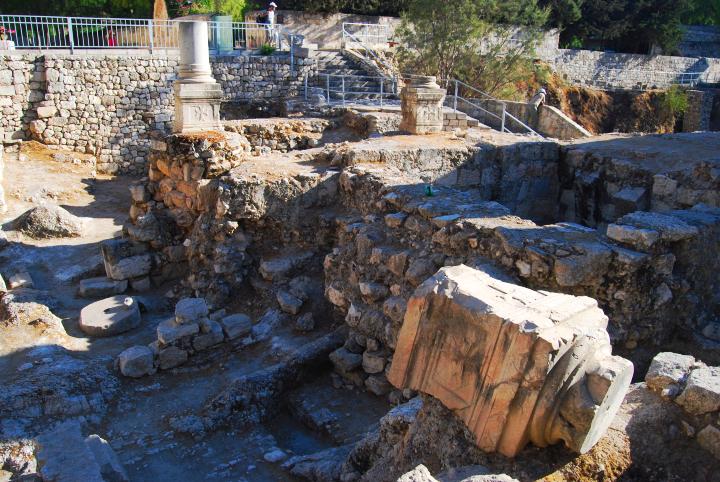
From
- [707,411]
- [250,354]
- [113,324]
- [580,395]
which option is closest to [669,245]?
[707,411]

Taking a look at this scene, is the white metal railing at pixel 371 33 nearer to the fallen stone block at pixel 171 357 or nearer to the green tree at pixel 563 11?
the green tree at pixel 563 11

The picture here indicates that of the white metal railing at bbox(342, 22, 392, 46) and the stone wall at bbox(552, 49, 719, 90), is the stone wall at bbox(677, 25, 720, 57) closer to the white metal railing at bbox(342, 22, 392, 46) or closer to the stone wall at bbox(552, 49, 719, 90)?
the stone wall at bbox(552, 49, 719, 90)

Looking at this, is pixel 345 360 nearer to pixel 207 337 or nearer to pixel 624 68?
pixel 207 337

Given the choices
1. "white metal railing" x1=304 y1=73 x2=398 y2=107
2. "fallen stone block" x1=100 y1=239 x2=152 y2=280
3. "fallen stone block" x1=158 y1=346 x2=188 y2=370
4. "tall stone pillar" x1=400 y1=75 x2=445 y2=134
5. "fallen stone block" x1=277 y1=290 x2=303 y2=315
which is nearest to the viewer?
"fallen stone block" x1=158 y1=346 x2=188 y2=370

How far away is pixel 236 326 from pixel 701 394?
16.6 ft

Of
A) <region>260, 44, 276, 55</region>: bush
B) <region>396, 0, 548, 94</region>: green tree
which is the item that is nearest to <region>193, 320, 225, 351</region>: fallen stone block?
<region>260, 44, 276, 55</region>: bush

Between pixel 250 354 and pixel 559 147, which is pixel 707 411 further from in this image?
pixel 559 147

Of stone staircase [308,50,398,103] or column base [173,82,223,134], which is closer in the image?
column base [173,82,223,134]

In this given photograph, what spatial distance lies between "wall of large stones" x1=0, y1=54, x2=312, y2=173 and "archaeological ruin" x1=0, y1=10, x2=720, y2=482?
343 cm

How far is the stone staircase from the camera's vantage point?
18078 millimetres

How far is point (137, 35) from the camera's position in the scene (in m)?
17.8

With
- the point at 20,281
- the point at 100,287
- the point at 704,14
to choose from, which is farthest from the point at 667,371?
the point at 704,14

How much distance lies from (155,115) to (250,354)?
11.9 m

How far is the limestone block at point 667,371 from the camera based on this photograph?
3904mm
